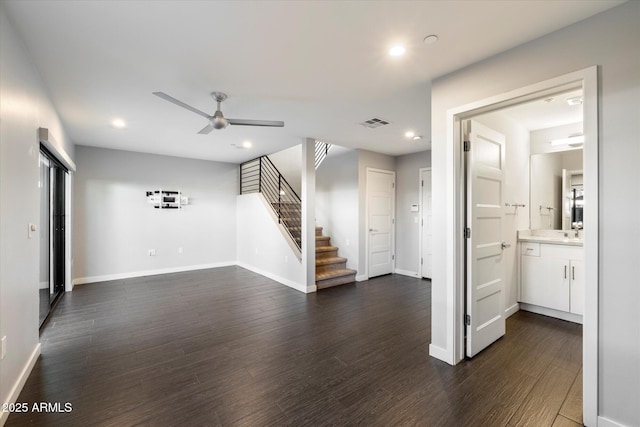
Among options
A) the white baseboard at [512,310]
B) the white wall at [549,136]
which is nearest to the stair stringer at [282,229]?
the white baseboard at [512,310]

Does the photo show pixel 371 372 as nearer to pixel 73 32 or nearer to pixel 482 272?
pixel 482 272

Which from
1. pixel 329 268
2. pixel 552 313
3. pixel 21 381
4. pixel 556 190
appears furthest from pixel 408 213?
pixel 21 381

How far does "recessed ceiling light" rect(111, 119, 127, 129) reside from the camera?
386 cm

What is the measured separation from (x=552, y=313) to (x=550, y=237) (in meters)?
1.04

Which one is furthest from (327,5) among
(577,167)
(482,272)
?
(577,167)

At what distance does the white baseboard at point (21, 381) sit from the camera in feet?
5.83

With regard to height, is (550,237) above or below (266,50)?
below

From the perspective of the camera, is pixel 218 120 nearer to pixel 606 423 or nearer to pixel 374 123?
pixel 374 123

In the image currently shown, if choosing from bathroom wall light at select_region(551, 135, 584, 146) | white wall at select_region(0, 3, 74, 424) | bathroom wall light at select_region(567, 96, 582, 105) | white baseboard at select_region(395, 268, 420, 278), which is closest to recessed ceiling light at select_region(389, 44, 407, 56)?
bathroom wall light at select_region(567, 96, 582, 105)

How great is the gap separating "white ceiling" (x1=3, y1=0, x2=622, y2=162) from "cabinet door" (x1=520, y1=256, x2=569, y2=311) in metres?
2.39

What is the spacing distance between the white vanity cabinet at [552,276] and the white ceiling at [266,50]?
229 cm

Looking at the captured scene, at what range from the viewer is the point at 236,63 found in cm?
234

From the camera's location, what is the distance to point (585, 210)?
5.72 feet

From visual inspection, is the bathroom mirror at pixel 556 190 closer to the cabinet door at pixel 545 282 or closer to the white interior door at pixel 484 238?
the cabinet door at pixel 545 282
